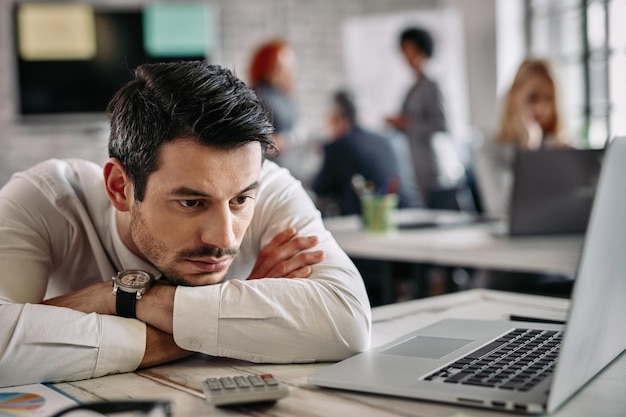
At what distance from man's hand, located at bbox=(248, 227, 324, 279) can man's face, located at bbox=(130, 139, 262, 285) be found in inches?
4.8

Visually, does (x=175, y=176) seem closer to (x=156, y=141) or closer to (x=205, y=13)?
(x=156, y=141)

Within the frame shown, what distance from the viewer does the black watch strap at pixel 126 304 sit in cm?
131

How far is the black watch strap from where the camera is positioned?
1.31 m

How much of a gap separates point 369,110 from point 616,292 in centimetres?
593

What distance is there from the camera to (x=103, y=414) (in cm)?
95

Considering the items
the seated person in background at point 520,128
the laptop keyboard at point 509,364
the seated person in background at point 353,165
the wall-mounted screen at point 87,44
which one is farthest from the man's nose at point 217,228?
the wall-mounted screen at point 87,44

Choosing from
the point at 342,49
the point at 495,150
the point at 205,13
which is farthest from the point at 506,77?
the point at 495,150

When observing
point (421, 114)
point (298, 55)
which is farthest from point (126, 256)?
point (298, 55)

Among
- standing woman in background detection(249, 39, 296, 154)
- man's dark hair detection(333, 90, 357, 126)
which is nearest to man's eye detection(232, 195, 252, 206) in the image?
man's dark hair detection(333, 90, 357, 126)

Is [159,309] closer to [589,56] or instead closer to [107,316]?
[107,316]

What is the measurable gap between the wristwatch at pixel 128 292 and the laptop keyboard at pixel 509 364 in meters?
0.49

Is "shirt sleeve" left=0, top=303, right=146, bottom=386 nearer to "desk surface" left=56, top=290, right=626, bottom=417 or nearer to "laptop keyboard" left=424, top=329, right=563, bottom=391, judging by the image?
"desk surface" left=56, top=290, right=626, bottom=417

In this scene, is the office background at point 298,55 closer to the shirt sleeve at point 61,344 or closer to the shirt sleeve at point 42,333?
the shirt sleeve at point 42,333

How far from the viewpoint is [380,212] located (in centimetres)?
294
